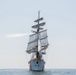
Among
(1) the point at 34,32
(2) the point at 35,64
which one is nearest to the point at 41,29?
(1) the point at 34,32

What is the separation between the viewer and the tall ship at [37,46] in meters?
88.6

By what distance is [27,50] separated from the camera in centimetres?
9800

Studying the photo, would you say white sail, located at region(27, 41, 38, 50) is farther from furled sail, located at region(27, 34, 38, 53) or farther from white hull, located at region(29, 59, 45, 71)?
white hull, located at region(29, 59, 45, 71)

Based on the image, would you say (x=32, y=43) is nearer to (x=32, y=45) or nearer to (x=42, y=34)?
(x=32, y=45)

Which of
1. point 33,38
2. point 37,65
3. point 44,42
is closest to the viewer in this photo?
point 37,65

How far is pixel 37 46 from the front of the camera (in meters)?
96.1

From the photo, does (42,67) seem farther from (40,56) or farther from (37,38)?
(37,38)

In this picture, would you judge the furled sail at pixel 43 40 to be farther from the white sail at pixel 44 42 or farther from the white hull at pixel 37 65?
the white hull at pixel 37 65

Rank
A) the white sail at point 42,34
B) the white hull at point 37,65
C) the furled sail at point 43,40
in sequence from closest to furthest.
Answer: the white hull at point 37,65 → the furled sail at point 43,40 → the white sail at point 42,34

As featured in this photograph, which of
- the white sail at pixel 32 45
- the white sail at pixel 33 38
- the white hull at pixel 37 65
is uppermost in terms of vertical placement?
the white sail at pixel 33 38

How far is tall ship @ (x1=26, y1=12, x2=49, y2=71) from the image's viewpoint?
88.6 m

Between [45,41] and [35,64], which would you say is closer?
[35,64]

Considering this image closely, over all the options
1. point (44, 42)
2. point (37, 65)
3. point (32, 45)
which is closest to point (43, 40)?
point (44, 42)

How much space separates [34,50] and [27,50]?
3.54 meters
